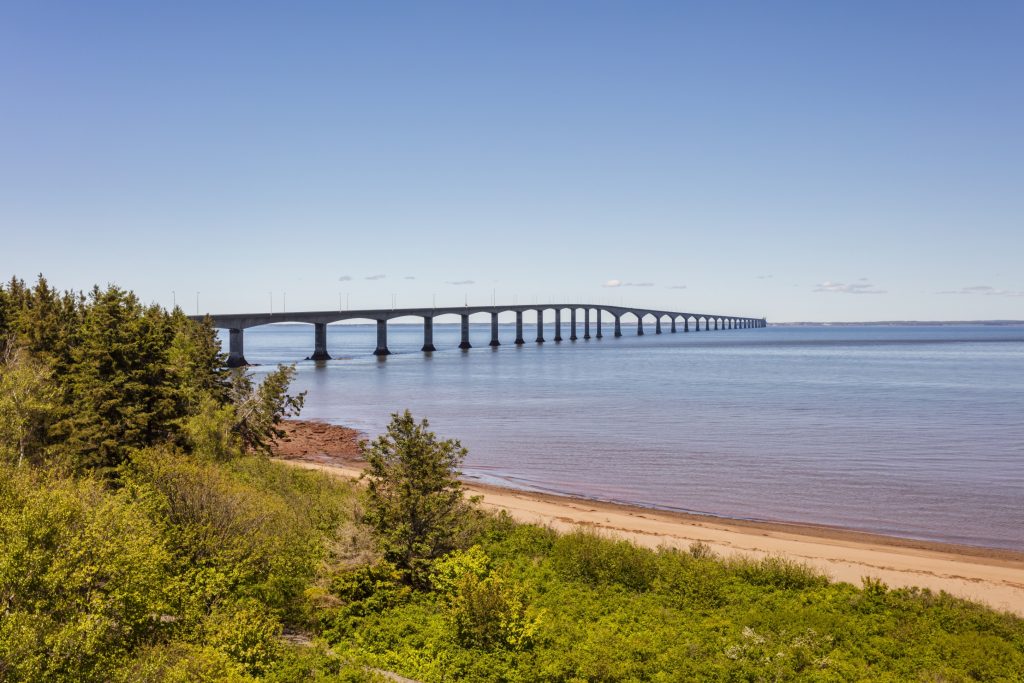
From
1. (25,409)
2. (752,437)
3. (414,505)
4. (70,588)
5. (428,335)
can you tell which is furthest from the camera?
(428,335)

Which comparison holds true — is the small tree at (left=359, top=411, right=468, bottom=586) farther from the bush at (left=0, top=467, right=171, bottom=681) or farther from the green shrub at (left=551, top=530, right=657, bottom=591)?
the bush at (left=0, top=467, right=171, bottom=681)

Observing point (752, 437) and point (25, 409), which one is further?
point (752, 437)

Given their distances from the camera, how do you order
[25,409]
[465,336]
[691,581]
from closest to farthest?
[691,581]
[25,409]
[465,336]

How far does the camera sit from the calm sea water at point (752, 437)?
33.5 meters

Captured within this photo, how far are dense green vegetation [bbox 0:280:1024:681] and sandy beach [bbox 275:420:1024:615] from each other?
74.5 inches

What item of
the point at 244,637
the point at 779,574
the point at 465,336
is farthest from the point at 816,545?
the point at 465,336

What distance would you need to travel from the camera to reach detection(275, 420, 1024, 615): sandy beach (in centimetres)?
2258

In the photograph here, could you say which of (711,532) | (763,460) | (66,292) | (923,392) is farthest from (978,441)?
(66,292)

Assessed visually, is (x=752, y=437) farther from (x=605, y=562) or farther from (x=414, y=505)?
(x=414, y=505)

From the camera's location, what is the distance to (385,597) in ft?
69.3

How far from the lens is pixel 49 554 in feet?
45.8

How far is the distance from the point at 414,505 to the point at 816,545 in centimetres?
1490

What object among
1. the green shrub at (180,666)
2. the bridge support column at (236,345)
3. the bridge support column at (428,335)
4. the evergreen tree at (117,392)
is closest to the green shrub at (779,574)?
the green shrub at (180,666)

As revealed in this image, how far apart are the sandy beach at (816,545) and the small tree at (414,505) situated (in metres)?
5.62
